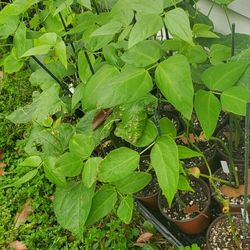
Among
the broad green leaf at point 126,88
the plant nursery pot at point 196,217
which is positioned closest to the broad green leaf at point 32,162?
the broad green leaf at point 126,88

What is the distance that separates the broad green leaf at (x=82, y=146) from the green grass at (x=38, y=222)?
69cm

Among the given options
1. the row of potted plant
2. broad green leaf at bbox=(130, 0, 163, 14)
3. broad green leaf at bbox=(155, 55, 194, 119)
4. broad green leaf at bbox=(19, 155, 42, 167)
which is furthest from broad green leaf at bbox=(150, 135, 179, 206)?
broad green leaf at bbox=(19, 155, 42, 167)

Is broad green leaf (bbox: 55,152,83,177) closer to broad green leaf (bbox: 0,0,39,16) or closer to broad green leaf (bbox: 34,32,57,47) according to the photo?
broad green leaf (bbox: 34,32,57,47)

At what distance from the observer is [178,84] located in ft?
3.58

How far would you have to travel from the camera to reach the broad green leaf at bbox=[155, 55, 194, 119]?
3.57 ft

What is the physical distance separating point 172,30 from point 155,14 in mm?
78

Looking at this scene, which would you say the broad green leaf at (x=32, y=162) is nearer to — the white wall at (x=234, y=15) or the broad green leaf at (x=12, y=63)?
the broad green leaf at (x=12, y=63)

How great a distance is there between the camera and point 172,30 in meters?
1.07

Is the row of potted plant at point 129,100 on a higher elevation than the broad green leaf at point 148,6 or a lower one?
lower

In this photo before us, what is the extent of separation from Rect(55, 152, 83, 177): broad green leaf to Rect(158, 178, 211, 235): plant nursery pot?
0.53m

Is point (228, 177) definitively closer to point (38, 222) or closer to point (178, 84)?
point (178, 84)

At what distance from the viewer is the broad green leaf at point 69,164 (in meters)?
1.32

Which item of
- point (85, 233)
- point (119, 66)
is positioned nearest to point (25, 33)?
point (119, 66)

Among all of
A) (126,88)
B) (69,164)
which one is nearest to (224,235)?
(69,164)
